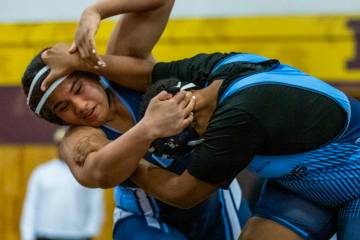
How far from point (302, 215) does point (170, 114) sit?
0.71 meters

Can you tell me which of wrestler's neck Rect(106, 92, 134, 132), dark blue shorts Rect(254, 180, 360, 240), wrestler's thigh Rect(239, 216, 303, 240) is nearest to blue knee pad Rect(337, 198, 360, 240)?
dark blue shorts Rect(254, 180, 360, 240)

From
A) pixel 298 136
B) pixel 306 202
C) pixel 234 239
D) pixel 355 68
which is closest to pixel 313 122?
pixel 298 136

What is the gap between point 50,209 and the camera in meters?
6.49

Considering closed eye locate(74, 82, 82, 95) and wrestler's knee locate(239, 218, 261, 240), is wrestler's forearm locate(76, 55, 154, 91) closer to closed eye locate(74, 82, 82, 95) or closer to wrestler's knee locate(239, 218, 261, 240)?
closed eye locate(74, 82, 82, 95)

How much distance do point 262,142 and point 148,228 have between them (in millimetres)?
865

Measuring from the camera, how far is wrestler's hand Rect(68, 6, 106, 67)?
3.23m

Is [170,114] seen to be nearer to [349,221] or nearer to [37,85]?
[37,85]

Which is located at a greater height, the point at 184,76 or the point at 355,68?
the point at 184,76

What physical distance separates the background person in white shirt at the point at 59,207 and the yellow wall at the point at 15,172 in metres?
0.60

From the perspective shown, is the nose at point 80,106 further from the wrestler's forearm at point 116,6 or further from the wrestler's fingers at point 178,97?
the wrestler's fingers at point 178,97

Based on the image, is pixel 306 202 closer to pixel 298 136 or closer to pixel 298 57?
pixel 298 136

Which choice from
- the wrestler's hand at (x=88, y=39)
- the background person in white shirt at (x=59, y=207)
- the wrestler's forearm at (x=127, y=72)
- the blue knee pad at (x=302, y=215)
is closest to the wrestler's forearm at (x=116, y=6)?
the wrestler's hand at (x=88, y=39)

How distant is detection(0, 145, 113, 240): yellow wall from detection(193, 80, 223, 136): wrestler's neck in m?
4.25

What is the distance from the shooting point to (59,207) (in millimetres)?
6438
